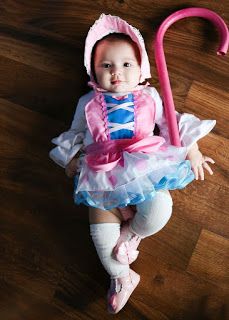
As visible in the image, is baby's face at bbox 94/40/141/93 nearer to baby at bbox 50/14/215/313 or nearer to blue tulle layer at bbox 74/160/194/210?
baby at bbox 50/14/215/313

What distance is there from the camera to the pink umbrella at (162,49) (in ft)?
3.09

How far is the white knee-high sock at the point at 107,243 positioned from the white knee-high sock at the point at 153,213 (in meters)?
0.06

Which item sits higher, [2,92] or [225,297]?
[2,92]

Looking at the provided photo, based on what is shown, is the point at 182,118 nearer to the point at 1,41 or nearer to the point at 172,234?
the point at 172,234

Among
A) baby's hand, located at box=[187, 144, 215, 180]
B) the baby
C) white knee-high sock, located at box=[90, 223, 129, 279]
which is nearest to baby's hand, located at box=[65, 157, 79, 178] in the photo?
the baby

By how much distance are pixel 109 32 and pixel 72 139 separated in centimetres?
27

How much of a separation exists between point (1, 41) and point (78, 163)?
442mm

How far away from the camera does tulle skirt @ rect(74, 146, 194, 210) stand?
2.88 ft

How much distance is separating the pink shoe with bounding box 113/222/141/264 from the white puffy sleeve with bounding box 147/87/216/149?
0.79 feet

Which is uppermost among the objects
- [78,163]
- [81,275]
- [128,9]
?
[128,9]

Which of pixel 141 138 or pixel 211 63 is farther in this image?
pixel 211 63

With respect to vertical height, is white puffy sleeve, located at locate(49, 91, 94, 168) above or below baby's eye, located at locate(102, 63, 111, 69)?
below

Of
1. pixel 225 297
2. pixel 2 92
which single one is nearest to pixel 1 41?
pixel 2 92

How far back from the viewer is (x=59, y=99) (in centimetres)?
109
